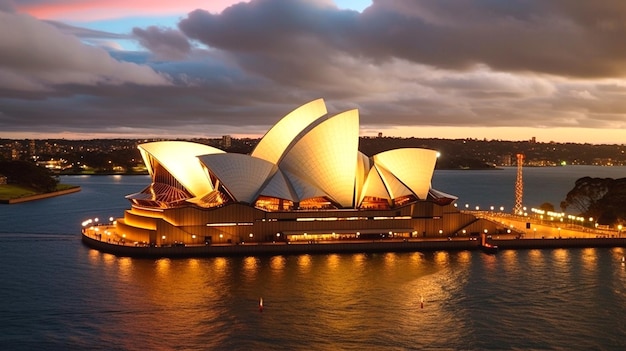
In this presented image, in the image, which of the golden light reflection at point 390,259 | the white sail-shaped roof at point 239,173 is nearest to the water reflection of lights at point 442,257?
the golden light reflection at point 390,259

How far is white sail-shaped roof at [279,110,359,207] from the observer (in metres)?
45.7

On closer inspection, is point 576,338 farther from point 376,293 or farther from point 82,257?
point 82,257

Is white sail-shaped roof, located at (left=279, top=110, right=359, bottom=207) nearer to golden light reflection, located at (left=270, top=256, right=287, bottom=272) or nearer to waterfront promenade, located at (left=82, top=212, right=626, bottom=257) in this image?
waterfront promenade, located at (left=82, top=212, right=626, bottom=257)

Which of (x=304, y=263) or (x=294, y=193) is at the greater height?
(x=294, y=193)

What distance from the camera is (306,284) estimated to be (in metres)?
32.5

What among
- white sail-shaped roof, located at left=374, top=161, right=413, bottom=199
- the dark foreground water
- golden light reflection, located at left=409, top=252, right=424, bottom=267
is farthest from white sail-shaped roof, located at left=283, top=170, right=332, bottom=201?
golden light reflection, located at left=409, top=252, right=424, bottom=267

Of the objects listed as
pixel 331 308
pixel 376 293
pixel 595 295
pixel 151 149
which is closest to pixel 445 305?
pixel 376 293

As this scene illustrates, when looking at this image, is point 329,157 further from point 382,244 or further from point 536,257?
point 536,257

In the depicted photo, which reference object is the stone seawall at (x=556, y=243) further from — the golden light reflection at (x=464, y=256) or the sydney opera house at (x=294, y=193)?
the sydney opera house at (x=294, y=193)

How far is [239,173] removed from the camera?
145 feet

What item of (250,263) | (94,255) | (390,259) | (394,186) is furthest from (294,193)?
(94,255)

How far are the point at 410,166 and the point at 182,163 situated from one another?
57.6 feet

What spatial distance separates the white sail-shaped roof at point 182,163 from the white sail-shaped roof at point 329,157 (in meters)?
6.46

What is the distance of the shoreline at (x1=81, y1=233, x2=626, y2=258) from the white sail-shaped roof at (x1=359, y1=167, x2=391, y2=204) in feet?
14.2
